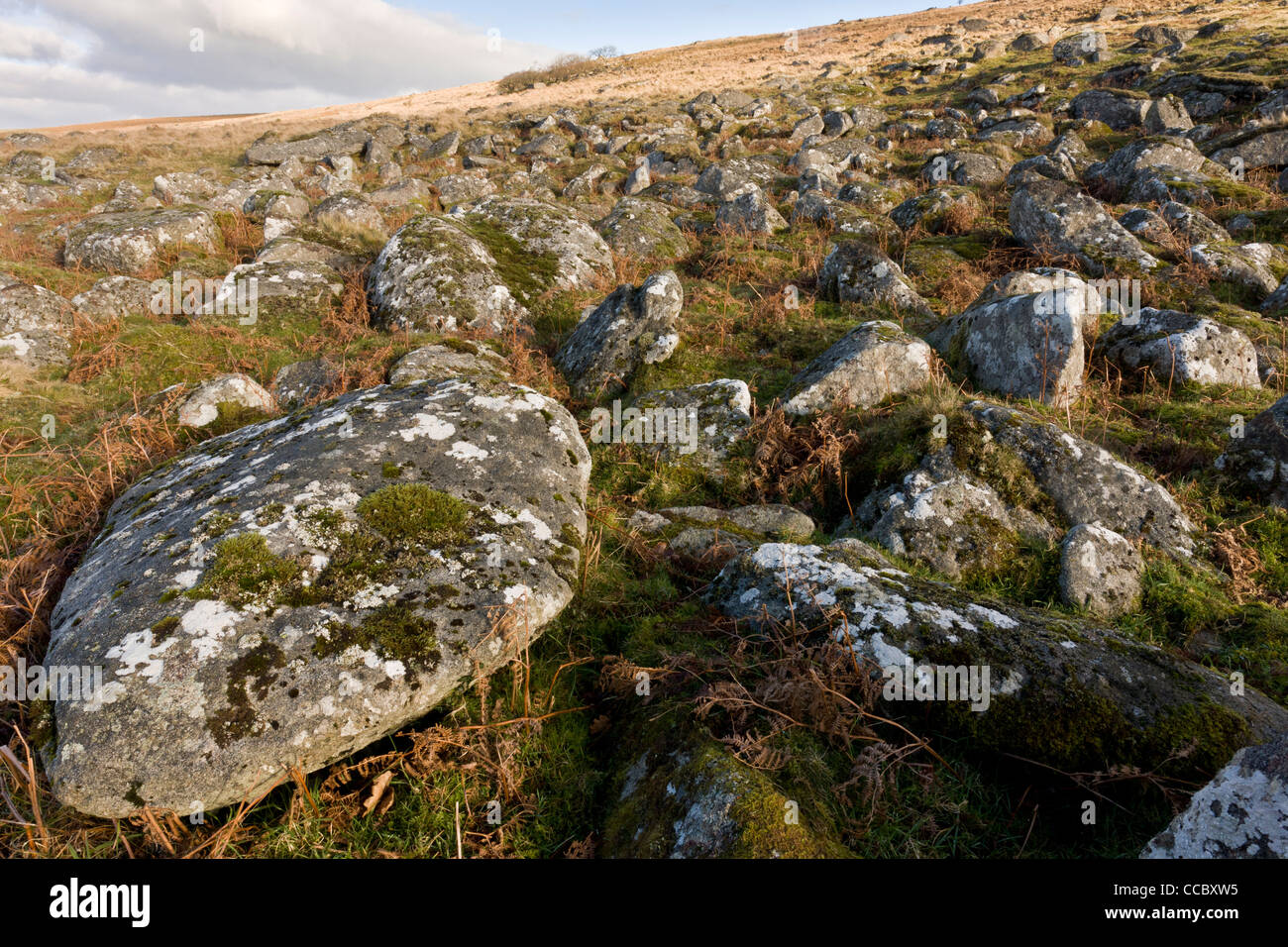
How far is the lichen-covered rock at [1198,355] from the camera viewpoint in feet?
26.9

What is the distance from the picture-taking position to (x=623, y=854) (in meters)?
2.89

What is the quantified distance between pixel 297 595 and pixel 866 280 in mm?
11421

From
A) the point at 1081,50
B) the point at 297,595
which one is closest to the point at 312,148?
the point at 297,595

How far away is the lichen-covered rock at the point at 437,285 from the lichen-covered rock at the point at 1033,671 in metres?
8.21

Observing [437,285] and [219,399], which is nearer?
[219,399]

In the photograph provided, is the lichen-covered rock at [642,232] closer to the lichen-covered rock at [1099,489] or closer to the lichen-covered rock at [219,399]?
the lichen-covered rock at [219,399]

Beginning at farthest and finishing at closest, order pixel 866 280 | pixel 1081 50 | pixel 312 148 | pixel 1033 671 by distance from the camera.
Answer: pixel 1081 50, pixel 312 148, pixel 866 280, pixel 1033 671

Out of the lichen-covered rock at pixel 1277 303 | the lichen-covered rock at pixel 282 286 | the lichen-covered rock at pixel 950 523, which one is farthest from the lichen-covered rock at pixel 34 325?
the lichen-covered rock at pixel 1277 303

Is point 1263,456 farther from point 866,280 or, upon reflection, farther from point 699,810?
point 699,810

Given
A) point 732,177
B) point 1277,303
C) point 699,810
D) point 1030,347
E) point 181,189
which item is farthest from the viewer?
point 732,177

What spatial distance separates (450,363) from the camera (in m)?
8.30

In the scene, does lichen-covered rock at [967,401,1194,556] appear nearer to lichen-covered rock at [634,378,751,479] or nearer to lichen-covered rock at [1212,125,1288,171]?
lichen-covered rock at [634,378,751,479]

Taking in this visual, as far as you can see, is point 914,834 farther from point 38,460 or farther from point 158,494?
point 38,460
